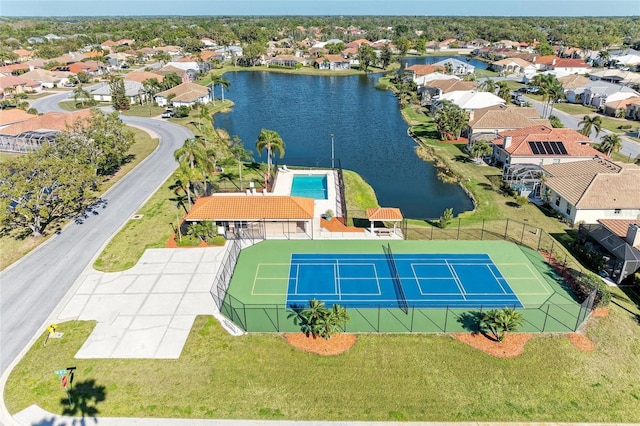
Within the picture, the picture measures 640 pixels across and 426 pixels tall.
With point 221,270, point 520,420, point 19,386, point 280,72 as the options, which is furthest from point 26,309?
point 280,72

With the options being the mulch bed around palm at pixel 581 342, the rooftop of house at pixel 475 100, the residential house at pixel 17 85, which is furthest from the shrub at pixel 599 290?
the residential house at pixel 17 85

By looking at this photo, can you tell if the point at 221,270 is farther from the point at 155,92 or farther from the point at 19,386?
the point at 155,92

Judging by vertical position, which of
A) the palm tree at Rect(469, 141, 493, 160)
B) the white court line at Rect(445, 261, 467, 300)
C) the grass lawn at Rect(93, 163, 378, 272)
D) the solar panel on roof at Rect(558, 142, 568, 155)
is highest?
the solar panel on roof at Rect(558, 142, 568, 155)

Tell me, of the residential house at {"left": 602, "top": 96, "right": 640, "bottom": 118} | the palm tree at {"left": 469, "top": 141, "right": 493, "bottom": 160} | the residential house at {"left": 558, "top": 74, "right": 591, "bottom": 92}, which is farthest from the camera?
the residential house at {"left": 558, "top": 74, "right": 591, "bottom": 92}

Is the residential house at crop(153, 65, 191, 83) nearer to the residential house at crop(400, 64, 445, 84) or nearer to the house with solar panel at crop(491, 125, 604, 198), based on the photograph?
the residential house at crop(400, 64, 445, 84)

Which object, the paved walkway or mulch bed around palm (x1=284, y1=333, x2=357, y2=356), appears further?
the paved walkway

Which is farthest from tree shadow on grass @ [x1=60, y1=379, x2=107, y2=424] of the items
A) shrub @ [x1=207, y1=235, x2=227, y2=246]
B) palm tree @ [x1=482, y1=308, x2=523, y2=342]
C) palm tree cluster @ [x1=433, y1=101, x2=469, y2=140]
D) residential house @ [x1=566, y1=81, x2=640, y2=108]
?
residential house @ [x1=566, y1=81, x2=640, y2=108]

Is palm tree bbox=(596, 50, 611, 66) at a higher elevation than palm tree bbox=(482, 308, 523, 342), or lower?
higher

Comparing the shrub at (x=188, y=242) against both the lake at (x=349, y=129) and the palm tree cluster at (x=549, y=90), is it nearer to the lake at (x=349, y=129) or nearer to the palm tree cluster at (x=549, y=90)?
the lake at (x=349, y=129)
